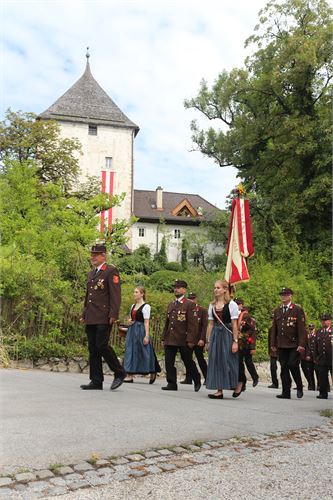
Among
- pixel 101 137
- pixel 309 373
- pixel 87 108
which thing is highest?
pixel 87 108

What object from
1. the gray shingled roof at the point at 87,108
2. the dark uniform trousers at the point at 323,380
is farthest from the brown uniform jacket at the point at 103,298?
the gray shingled roof at the point at 87,108

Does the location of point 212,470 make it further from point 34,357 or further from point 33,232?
point 33,232

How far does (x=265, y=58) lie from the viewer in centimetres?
3142

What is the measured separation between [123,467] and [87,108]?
54.8 meters

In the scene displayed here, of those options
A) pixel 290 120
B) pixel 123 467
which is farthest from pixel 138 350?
pixel 290 120

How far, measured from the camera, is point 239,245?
1132cm

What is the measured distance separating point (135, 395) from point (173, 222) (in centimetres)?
5453

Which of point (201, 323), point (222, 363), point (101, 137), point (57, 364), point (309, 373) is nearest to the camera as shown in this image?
point (222, 363)

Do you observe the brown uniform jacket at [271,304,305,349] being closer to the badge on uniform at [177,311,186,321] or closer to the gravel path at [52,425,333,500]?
the badge on uniform at [177,311,186,321]

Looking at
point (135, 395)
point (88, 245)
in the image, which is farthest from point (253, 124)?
point (135, 395)

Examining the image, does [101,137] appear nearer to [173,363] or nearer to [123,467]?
[173,363]

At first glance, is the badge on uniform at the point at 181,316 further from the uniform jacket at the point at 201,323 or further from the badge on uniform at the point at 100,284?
the badge on uniform at the point at 100,284

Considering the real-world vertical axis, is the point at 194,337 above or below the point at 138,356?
above

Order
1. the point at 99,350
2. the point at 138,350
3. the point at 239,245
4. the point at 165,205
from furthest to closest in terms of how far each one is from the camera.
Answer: the point at 165,205 < the point at 239,245 < the point at 138,350 < the point at 99,350
